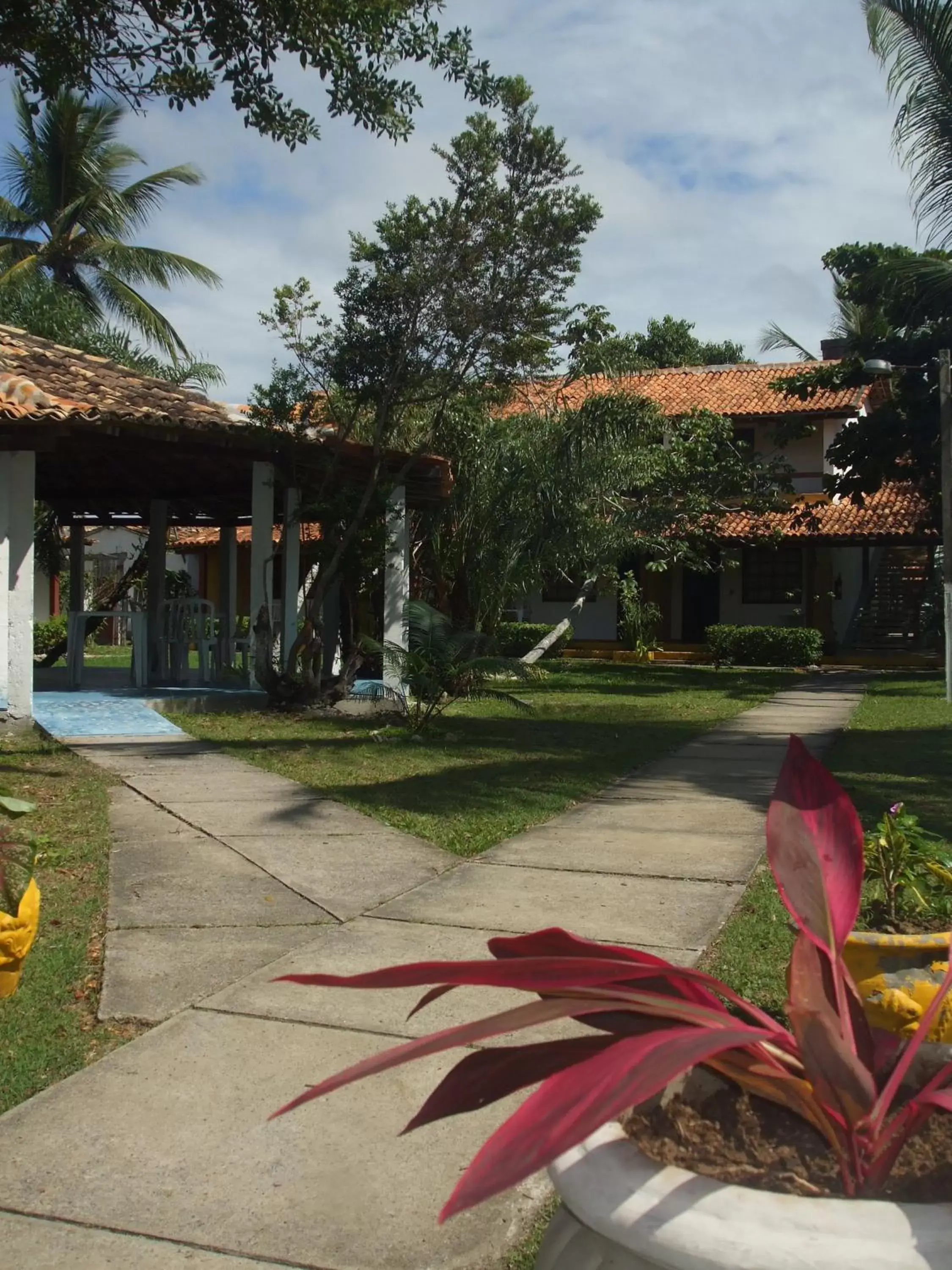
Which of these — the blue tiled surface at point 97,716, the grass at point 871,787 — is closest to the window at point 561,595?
the grass at point 871,787

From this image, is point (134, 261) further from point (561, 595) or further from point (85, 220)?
point (561, 595)

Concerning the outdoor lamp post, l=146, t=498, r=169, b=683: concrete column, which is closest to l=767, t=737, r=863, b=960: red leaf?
l=146, t=498, r=169, b=683: concrete column

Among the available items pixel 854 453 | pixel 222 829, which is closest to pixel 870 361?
pixel 854 453

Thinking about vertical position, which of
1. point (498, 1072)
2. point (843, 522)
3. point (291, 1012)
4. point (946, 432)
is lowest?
point (291, 1012)

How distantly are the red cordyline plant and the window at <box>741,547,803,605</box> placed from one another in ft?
91.0

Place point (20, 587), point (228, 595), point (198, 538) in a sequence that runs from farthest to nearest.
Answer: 1. point (198, 538)
2. point (228, 595)
3. point (20, 587)

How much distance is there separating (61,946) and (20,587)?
6.63 m

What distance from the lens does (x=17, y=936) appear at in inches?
130

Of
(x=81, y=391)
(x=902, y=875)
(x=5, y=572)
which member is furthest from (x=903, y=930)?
(x=81, y=391)

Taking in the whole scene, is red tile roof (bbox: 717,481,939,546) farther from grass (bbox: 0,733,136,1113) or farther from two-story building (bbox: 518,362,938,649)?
grass (bbox: 0,733,136,1113)

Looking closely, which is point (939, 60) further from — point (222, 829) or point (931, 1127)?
point (931, 1127)

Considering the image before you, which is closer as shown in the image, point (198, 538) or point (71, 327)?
point (71, 327)

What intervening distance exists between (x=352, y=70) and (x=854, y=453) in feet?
46.9

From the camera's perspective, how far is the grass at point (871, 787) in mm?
4449
